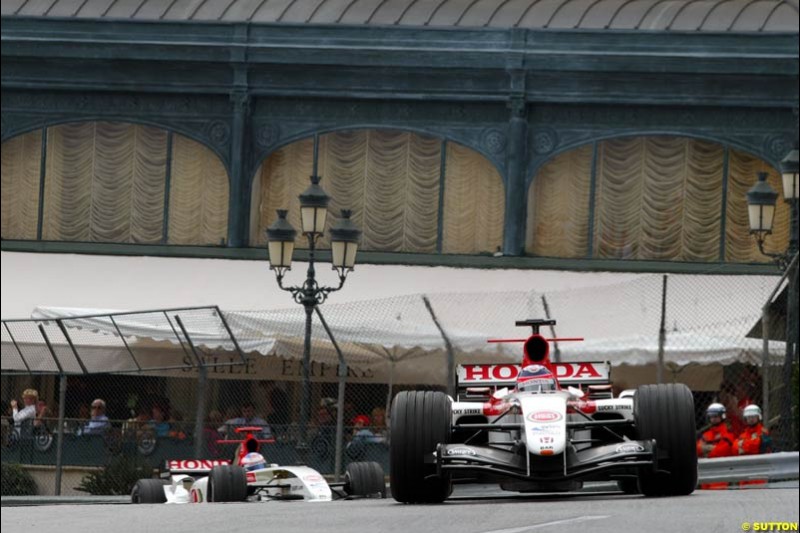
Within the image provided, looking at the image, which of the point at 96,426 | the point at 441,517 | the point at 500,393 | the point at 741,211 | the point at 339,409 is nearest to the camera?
the point at 441,517

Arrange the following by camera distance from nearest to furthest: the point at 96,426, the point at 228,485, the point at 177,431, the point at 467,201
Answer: the point at 228,485, the point at 96,426, the point at 177,431, the point at 467,201

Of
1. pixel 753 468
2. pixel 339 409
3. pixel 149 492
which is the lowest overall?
pixel 149 492

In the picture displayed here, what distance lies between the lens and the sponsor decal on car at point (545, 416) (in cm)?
1195

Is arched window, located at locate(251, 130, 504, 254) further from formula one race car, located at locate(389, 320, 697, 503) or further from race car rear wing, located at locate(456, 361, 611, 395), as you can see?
formula one race car, located at locate(389, 320, 697, 503)

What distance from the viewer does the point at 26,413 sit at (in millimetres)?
22469

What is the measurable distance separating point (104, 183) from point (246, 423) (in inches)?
451

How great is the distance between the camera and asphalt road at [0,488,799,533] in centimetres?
931

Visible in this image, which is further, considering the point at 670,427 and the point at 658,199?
the point at 658,199

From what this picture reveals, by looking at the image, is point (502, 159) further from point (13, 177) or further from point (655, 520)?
point (655, 520)

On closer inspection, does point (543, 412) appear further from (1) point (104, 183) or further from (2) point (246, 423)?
(1) point (104, 183)

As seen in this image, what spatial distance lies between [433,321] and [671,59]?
11411 mm

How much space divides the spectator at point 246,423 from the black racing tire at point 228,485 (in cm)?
405

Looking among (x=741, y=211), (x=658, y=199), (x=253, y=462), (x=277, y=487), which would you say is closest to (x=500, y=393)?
(x=277, y=487)

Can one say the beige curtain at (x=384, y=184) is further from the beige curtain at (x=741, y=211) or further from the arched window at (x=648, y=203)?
the beige curtain at (x=741, y=211)
